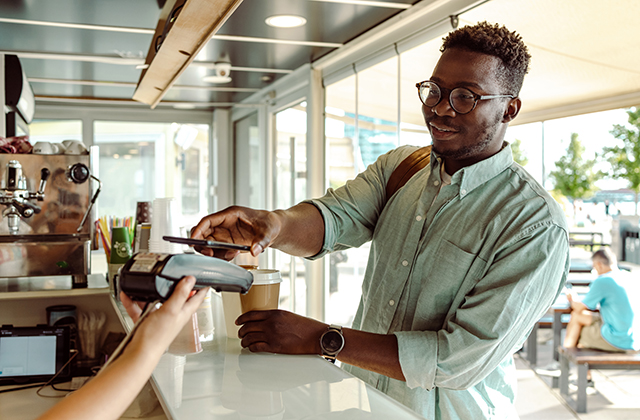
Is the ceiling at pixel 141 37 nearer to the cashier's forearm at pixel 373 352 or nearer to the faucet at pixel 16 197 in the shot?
the faucet at pixel 16 197

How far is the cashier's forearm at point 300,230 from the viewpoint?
1245 mm

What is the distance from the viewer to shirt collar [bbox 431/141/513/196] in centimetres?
117

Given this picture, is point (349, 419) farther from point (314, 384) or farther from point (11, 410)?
point (11, 410)

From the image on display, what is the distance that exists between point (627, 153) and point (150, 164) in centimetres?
631

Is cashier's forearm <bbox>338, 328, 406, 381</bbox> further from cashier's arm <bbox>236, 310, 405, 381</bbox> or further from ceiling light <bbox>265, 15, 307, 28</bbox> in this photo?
ceiling light <bbox>265, 15, 307, 28</bbox>

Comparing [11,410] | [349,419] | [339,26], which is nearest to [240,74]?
[339,26]

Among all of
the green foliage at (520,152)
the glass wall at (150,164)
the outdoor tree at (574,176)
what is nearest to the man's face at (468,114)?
the glass wall at (150,164)

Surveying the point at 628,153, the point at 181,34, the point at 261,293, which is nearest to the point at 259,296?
the point at 261,293

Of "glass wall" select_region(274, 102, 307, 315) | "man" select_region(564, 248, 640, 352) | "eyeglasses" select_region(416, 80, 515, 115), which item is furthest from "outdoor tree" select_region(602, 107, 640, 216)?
"eyeglasses" select_region(416, 80, 515, 115)

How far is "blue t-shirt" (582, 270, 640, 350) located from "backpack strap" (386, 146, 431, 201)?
9.83 feet

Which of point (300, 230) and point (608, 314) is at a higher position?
point (300, 230)

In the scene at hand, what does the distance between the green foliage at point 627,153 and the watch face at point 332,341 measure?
7116 mm

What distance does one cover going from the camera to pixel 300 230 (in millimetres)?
1275

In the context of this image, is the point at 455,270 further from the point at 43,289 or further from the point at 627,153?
the point at 627,153
